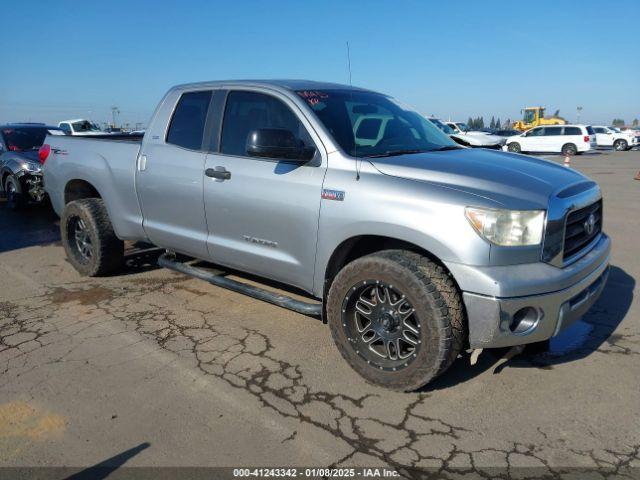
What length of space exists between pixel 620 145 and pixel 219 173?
3954 centimetres

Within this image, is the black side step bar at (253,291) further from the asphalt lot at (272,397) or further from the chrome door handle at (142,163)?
the chrome door handle at (142,163)

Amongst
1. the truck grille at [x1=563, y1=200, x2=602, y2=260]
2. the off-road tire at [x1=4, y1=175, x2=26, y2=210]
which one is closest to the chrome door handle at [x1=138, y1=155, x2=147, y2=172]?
the truck grille at [x1=563, y1=200, x2=602, y2=260]

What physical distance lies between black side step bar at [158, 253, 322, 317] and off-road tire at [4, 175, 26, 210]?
604 cm

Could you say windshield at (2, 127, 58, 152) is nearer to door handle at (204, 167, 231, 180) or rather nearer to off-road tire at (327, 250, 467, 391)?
door handle at (204, 167, 231, 180)

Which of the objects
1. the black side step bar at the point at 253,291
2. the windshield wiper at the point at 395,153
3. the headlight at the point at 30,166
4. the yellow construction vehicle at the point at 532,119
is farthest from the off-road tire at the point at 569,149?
the black side step bar at the point at 253,291

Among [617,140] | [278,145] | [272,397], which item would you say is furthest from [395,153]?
[617,140]

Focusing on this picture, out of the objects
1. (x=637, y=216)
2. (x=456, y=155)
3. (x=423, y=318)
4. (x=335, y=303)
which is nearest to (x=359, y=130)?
(x=456, y=155)

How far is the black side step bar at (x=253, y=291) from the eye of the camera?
3727 millimetres

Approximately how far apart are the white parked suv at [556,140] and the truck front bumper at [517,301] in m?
27.2

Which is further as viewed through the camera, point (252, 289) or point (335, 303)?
point (252, 289)

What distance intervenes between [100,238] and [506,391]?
13.4ft

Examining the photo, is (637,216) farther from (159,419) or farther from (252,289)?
(159,419)

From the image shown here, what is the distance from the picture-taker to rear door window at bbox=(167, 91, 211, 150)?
4414 mm

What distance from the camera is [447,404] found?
3148 mm
